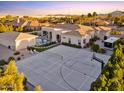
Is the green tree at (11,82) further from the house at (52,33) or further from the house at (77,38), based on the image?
the house at (52,33)

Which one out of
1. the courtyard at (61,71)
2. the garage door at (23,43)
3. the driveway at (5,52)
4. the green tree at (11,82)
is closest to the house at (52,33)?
the garage door at (23,43)

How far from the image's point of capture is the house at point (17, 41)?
79.2 feet

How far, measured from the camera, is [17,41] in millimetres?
24031

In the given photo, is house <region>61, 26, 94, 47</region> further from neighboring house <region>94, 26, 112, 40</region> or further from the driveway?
the driveway

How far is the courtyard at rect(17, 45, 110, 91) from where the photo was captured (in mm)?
12002

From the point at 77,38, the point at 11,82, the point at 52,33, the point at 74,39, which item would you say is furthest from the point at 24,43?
the point at 11,82

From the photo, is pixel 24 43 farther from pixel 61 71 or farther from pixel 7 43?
pixel 61 71

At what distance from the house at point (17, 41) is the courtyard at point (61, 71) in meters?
7.47

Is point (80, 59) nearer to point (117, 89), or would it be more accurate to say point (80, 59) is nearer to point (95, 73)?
point (95, 73)

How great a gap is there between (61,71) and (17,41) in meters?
12.1

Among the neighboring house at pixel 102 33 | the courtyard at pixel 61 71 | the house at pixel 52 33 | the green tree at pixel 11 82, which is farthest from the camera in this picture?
the neighboring house at pixel 102 33

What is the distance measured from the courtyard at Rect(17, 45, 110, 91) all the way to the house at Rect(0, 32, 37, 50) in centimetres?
747

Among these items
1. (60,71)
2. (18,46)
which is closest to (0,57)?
(18,46)

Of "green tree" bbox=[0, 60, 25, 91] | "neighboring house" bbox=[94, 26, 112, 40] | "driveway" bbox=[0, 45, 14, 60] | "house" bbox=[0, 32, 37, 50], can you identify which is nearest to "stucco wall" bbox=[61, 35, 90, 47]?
"neighboring house" bbox=[94, 26, 112, 40]
